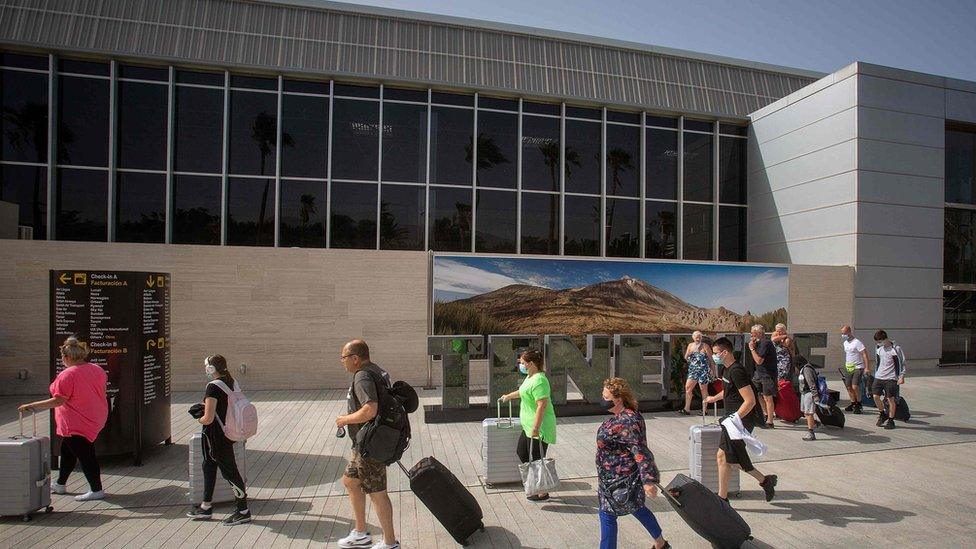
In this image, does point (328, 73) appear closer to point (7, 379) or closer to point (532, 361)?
point (7, 379)

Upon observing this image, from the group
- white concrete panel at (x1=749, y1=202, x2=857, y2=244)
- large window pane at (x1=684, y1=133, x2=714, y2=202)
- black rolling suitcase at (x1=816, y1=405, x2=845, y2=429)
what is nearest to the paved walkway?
black rolling suitcase at (x1=816, y1=405, x2=845, y2=429)

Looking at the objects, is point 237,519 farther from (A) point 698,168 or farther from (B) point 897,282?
(B) point 897,282

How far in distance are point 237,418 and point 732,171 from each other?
70.3 feet

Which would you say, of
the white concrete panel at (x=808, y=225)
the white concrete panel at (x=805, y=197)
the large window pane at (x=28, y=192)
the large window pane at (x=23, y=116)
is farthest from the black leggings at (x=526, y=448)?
the large window pane at (x=23, y=116)

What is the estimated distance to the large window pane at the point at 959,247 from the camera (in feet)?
63.6

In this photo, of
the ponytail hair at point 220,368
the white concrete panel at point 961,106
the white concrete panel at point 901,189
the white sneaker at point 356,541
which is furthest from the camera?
the white concrete panel at point 961,106

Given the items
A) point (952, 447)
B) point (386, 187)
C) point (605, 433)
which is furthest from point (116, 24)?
point (952, 447)

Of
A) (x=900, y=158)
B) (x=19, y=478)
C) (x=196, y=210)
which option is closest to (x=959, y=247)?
→ (x=900, y=158)

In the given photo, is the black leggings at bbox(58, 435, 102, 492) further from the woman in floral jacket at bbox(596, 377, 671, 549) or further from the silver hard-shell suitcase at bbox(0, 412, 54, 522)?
the woman in floral jacket at bbox(596, 377, 671, 549)

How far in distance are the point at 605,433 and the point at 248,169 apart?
16.5 m

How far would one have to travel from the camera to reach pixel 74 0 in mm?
16578

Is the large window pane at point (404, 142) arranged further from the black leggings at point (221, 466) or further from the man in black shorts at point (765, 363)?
the black leggings at point (221, 466)

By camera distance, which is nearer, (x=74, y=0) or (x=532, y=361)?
(x=532, y=361)

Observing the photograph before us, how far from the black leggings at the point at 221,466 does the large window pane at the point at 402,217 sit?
1262 cm
